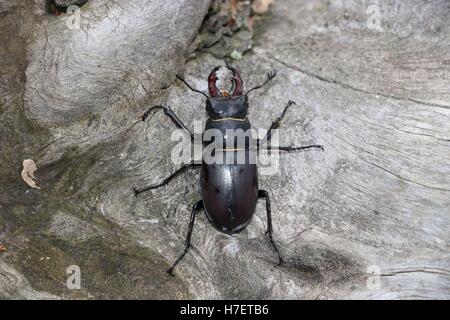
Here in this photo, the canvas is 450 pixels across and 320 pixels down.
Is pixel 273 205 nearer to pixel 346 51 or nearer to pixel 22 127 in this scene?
pixel 346 51

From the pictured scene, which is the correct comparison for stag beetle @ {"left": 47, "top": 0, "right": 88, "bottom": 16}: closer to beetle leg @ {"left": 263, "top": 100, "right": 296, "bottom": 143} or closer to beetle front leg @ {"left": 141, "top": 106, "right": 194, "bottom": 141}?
beetle front leg @ {"left": 141, "top": 106, "right": 194, "bottom": 141}

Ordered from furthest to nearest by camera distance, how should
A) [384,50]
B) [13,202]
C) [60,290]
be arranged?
[384,50] → [13,202] → [60,290]

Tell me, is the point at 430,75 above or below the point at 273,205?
above

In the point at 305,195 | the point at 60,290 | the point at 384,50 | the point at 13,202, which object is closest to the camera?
the point at 60,290

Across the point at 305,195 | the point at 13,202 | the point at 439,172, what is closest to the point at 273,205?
the point at 305,195

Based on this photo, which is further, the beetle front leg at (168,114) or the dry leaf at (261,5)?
the dry leaf at (261,5)

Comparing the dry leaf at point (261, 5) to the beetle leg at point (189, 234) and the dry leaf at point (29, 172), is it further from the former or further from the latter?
the dry leaf at point (29, 172)

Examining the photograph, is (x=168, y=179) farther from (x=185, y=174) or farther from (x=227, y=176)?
(x=227, y=176)

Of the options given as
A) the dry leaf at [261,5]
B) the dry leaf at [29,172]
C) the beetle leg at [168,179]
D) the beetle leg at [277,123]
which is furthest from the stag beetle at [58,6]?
the dry leaf at [261,5]
